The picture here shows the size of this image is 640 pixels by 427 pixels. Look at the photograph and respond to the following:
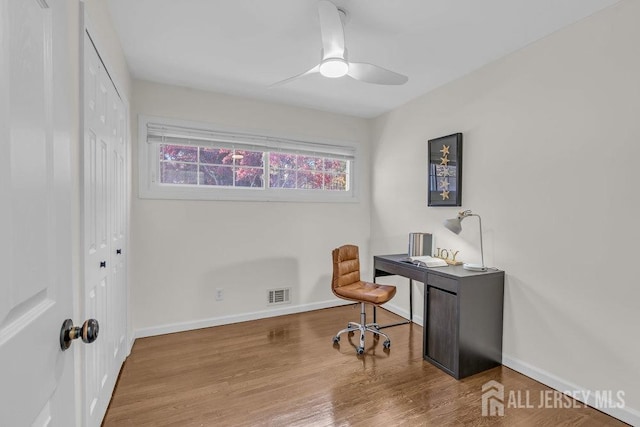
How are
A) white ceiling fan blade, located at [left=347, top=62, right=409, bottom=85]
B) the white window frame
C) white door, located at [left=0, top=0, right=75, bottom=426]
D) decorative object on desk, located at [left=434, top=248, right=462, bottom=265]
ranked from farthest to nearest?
1. the white window frame
2. decorative object on desk, located at [left=434, top=248, right=462, bottom=265]
3. white ceiling fan blade, located at [left=347, top=62, right=409, bottom=85]
4. white door, located at [left=0, top=0, right=75, bottom=426]

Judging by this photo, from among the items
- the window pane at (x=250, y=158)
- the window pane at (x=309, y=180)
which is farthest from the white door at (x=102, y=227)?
the window pane at (x=309, y=180)

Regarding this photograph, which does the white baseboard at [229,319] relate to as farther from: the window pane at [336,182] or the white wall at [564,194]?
the white wall at [564,194]

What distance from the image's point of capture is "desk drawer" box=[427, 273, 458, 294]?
2266mm

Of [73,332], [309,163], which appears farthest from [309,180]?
[73,332]

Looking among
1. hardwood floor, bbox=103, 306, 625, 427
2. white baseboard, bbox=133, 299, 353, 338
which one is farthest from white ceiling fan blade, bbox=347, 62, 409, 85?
white baseboard, bbox=133, 299, 353, 338

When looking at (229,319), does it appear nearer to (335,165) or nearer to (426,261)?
(426,261)

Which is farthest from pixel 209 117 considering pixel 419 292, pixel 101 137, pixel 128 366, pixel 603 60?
pixel 603 60

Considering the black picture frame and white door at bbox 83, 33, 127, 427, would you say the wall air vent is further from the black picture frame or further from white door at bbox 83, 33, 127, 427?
the black picture frame

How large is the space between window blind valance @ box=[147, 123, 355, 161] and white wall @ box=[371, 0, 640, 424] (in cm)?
152

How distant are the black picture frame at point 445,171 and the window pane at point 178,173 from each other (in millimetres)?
2477

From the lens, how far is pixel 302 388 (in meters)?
2.13

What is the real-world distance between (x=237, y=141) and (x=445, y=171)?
222 cm

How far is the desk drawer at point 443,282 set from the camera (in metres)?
2.27

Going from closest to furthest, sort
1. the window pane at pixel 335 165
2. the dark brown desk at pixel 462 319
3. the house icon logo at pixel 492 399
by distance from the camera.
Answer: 1. the house icon logo at pixel 492 399
2. the dark brown desk at pixel 462 319
3. the window pane at pixel 335 165
